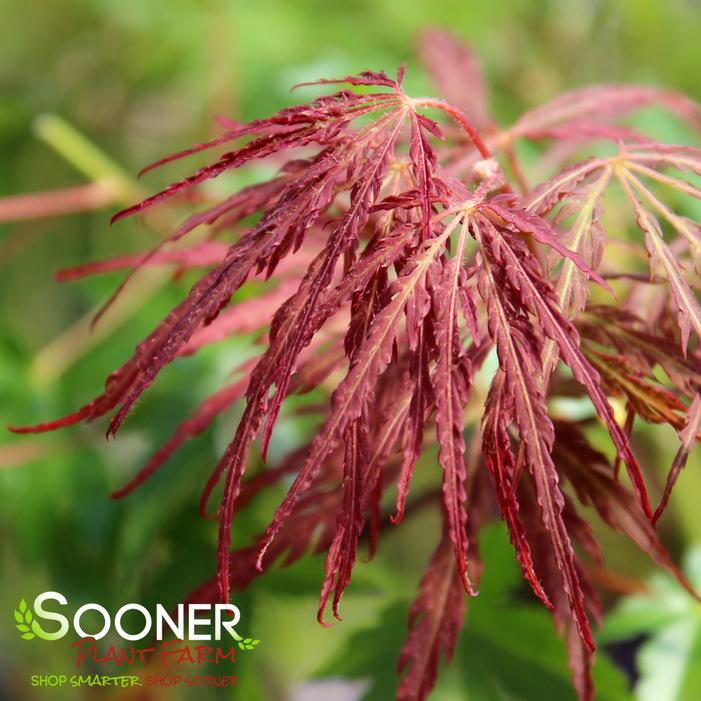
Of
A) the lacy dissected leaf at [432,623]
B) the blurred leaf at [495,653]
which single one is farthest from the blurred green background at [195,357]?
the lacy dissected leaf at [432,623]

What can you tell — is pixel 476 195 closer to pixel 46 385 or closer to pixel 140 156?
pixel 46 385

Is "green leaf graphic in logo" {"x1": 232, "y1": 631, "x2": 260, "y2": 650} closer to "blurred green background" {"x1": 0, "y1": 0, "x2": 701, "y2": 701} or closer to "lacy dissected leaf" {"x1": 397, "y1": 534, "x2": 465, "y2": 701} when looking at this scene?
"blurred green background" {"x1": 0, "y1": 0, "x2": 701, "y2": 701}

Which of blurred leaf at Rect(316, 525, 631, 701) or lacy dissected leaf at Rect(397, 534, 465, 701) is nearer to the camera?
lacy dissected leaf at Rect(397, 534, 465, 701)

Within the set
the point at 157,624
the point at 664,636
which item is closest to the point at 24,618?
the point at 157,624

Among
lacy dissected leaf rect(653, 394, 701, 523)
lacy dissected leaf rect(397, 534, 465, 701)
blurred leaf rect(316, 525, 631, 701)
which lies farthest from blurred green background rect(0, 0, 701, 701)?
lacy dissected leaf rect(653, 394, 701, 523)

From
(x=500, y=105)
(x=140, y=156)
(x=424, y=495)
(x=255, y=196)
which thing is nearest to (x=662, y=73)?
(x=500, y=105)

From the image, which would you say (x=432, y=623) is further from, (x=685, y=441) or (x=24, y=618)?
(x=24, y=618)

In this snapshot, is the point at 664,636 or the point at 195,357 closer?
the point at 664,636

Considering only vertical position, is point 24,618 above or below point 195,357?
below

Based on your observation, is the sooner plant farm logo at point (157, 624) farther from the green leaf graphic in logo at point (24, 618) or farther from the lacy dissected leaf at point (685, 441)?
the lacy dissected leaf at point (685, 441)
